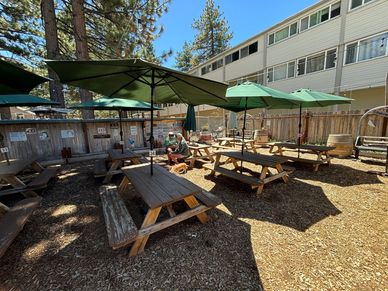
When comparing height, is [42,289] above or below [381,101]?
below

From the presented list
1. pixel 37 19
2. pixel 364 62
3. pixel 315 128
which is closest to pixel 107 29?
pixel 37 19

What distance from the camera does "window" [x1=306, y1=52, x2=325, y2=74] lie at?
1135cm

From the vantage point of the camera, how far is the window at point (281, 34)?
1286 cm

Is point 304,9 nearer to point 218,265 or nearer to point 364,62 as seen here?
point 364,62

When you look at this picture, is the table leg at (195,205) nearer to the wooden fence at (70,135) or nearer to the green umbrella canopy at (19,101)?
the green umbrella canopy at (19,101)

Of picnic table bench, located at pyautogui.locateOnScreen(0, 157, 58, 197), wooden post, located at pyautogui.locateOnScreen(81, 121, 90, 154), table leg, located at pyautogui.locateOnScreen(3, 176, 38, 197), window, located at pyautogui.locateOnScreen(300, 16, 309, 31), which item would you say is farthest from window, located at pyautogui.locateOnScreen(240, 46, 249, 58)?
table leg, located at pyautogui.locateOnScreen(3, 176, 38, 197)

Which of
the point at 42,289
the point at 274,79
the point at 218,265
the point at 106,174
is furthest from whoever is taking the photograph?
the point at 274,79

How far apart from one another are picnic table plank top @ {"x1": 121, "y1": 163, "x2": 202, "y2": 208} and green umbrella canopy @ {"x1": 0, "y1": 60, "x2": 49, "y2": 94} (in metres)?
2.23

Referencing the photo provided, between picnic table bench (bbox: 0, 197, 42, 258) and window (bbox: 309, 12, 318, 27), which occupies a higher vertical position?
window (bbox: 309, 12, 318, 27)

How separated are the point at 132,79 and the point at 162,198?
2227 millimetres

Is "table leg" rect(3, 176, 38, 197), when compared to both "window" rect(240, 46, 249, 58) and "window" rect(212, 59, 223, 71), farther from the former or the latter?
"window" rect(212, 59, 223, 71)

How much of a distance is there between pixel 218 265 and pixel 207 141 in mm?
8634

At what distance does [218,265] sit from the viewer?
1963mm

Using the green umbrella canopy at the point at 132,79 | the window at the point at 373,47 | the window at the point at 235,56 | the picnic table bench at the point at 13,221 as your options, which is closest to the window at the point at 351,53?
the window at the point at 373,47
